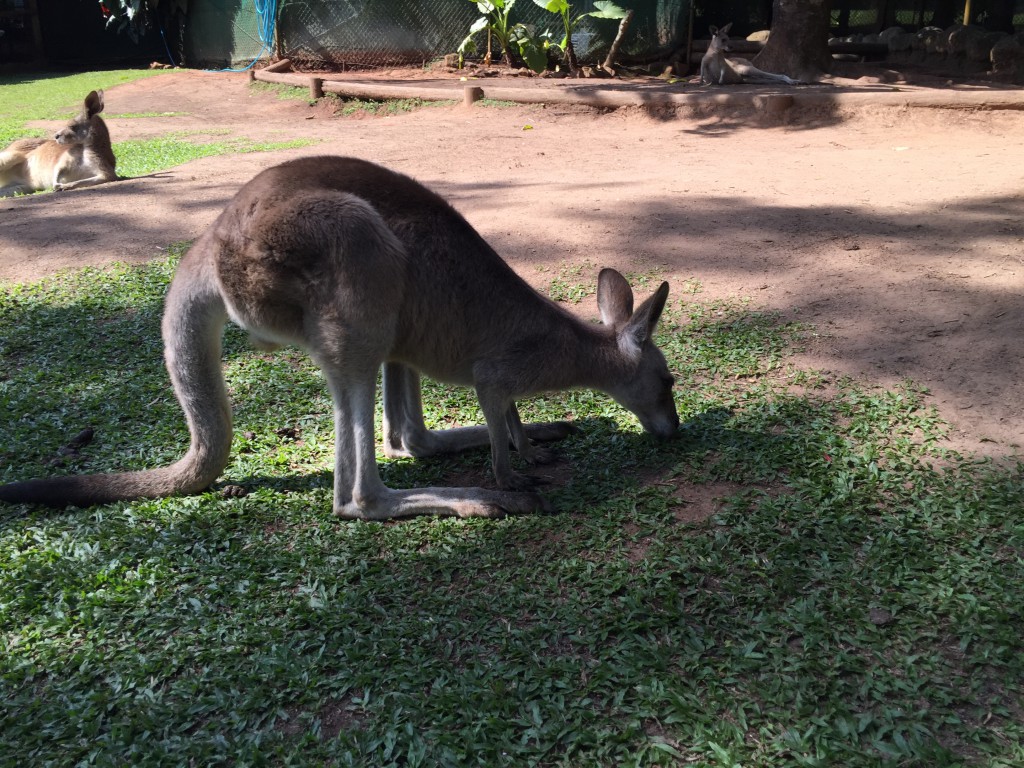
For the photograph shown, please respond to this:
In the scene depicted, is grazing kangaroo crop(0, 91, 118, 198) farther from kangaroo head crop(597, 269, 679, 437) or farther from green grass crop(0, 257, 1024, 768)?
kangaroo head crop(597, 269, 679, 437)

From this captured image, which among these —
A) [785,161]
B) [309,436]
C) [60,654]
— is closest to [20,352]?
[309,436]

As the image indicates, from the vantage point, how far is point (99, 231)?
20.5 ft


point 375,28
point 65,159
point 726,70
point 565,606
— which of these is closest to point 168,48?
point 375,28

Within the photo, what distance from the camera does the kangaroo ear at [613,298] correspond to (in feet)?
11.6

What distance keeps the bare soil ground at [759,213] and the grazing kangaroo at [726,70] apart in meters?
2.07

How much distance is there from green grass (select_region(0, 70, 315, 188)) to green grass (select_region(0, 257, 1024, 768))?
6320 mm

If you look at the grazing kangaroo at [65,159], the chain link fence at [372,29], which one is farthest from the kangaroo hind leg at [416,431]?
the chain link fence at [372,29]

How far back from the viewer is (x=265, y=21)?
15094 mm

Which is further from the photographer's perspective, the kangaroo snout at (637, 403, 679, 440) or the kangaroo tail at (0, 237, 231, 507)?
the kangaroo snout at (637, 403, 679, 440)

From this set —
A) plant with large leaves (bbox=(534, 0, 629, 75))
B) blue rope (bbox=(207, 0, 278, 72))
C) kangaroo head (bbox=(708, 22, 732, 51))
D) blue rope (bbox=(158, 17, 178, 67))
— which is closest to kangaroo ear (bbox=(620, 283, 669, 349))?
kangaroo head (bbox=(708, 22, 732, 51))

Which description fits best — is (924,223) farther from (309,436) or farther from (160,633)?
(160,633)

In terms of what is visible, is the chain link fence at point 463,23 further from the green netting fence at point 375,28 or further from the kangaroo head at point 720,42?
the kangaroo head at point 720,42

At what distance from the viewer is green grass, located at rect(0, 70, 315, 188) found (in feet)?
30.7

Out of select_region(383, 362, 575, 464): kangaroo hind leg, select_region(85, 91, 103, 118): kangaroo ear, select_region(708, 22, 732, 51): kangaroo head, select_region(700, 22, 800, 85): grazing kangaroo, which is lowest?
select_region(383, 362, 575, 464): kangaroo hind leg
